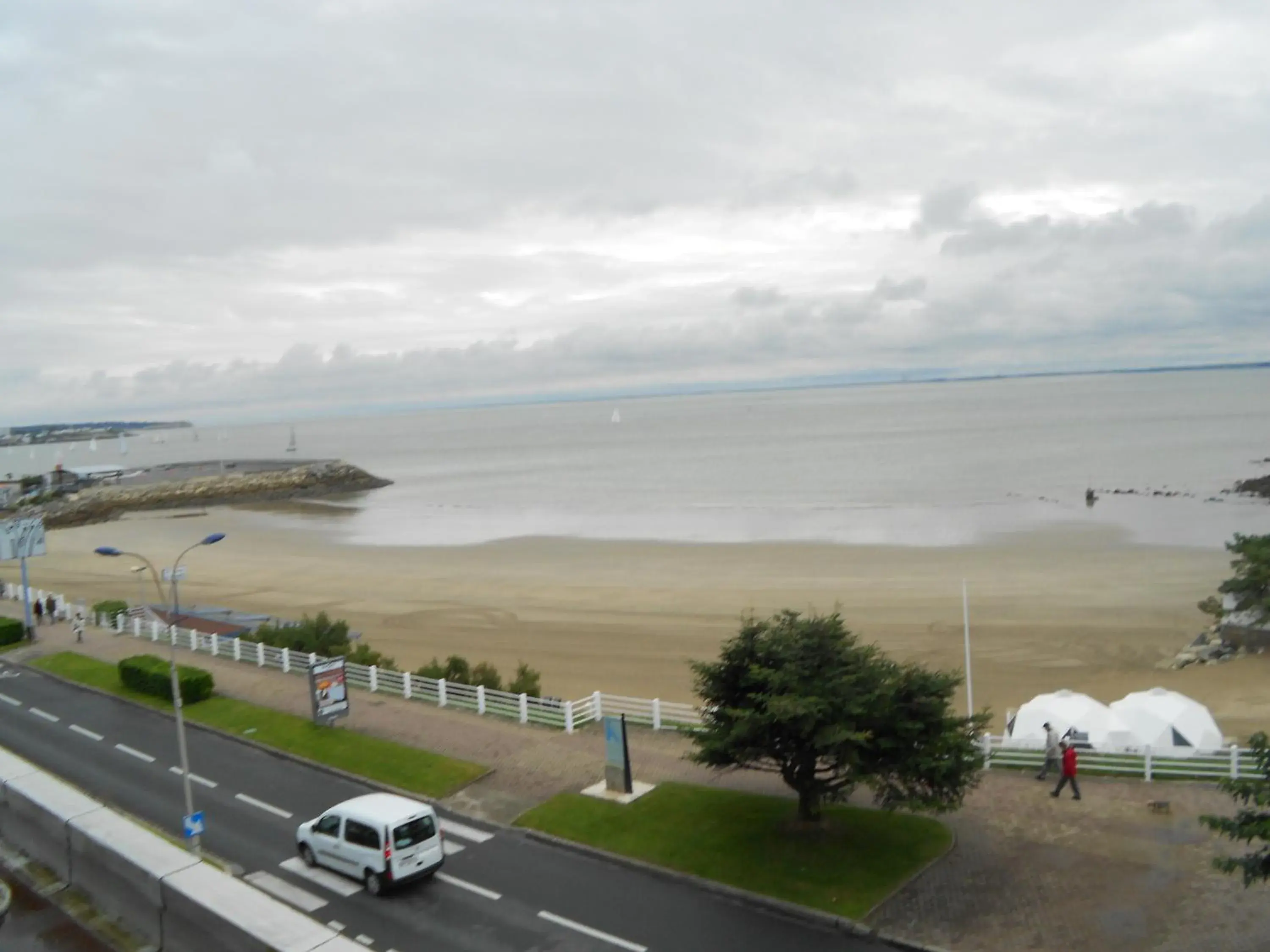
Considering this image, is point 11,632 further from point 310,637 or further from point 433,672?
point 433,672

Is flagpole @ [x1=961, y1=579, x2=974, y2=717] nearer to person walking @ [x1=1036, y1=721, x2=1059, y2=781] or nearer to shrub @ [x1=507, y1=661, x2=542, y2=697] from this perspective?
person walking @ [x1=1036, y1=721, x2=1059, y2=781]

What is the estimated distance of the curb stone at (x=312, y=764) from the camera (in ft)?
61.6

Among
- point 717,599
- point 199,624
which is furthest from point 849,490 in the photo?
point 199,624

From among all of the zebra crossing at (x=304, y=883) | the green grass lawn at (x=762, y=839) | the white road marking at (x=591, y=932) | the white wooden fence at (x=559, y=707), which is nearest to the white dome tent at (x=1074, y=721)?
the white wooden fence at (x=559, y=707)

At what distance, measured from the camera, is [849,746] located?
14.6 meters

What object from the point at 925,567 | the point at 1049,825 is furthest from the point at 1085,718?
the point at 925,567

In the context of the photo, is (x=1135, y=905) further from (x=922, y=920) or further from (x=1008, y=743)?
(x=1008, y=743)

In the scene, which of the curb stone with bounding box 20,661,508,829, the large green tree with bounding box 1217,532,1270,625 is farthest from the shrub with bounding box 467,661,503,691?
the large green tree with bounding box 1217,532,1270,625

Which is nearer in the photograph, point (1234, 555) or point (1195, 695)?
point (1195, 695)

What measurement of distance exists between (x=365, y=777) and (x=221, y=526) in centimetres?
6836

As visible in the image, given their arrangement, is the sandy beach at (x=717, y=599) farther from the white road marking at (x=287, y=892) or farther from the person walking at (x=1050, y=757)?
the white road marking at (x=287, y=892)

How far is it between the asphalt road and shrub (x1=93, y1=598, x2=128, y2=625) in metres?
15.7

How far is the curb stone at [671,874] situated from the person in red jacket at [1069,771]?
324 cm

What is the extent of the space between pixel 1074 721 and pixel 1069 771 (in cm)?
565
